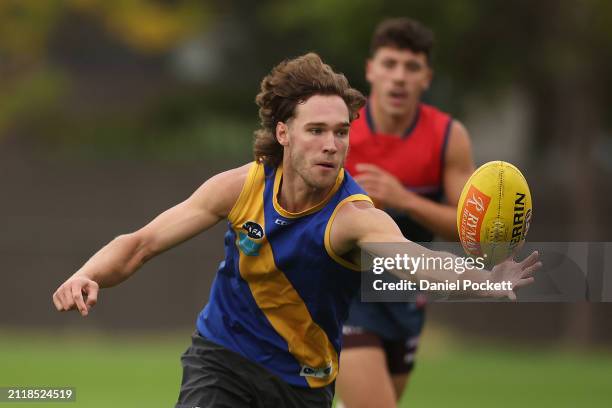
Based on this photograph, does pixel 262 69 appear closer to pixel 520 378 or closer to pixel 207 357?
pixel 520 378

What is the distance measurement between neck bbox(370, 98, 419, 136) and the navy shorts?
1.13 meters

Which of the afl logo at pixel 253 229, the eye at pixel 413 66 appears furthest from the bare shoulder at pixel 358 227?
the eye at pixel 413 66

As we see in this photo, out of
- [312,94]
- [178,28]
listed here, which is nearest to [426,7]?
[178,28]

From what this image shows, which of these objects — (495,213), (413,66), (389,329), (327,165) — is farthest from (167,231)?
(413,66)

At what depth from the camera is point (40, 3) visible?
19.0 m

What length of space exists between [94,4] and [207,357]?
1423 cm

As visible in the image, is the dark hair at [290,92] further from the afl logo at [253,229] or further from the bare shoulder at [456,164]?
the bare shoulder at [456,164]

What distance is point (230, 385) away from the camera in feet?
18.5

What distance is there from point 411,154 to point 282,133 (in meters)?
1.97

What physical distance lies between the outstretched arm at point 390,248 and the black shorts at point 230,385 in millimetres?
747

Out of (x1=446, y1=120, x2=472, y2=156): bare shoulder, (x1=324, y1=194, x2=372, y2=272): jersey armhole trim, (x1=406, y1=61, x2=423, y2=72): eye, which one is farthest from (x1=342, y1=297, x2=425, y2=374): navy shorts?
(x1=324, y1=194, x2=372, y2=272): jersey armhole trim

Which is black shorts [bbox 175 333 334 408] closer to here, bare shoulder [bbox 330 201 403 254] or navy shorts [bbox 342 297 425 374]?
bare shoulder [bbox 330 201 403 254]

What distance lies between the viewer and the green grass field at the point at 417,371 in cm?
1237

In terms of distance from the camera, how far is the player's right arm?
554 centimetres
